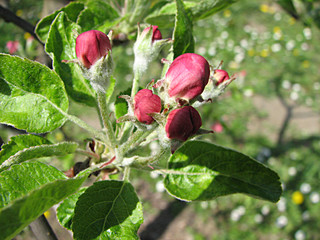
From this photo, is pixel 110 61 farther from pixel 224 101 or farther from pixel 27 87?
pixel 224 101

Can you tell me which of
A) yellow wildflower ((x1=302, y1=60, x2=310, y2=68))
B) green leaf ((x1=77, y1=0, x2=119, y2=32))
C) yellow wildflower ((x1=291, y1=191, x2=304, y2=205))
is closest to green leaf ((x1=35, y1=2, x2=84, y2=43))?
green leaf ((x1=77, y1=0, x2=119, y2=32))

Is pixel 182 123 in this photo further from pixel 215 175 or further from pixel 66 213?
pixel 66 213

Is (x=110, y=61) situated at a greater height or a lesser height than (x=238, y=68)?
greater

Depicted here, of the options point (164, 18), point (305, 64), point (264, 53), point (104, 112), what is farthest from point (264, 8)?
point (104, 112)

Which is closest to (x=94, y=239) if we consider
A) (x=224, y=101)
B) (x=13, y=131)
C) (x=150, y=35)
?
(x=150, y=35)

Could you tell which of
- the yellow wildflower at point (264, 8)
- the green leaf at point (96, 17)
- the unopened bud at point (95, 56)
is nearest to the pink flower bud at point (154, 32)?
the unopened bud at point (95, 56)
